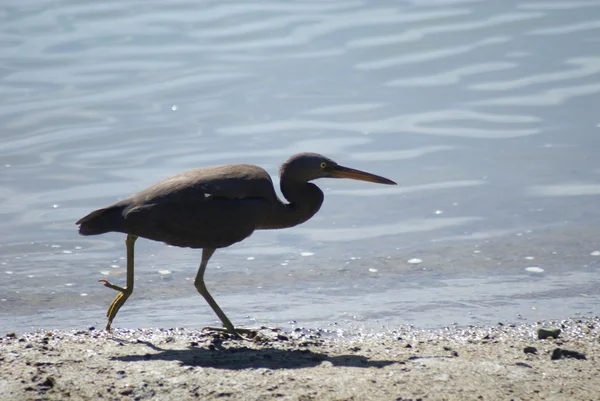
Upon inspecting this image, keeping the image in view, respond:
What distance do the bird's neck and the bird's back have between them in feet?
1.25

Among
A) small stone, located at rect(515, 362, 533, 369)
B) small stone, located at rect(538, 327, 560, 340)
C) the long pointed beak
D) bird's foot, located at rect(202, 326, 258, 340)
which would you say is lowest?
small stone, located at rect(538, 327, 560, 340)

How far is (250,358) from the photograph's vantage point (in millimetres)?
6074

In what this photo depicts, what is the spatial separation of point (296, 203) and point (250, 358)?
4.70 ft

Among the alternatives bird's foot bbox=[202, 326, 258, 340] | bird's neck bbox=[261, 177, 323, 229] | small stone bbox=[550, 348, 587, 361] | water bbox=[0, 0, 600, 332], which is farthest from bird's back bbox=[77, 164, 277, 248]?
small stone bbox=[550, 348, 587, 361]

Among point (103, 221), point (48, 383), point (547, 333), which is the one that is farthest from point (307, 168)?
point (48, 383)

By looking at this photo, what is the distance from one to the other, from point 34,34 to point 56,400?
42.8 feet

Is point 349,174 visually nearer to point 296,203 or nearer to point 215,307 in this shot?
point 296,203

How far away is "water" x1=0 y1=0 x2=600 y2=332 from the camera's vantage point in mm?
8312

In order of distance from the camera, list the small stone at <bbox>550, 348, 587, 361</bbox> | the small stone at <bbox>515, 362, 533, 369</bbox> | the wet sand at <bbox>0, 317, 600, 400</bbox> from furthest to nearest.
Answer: the small stone at <bbox>550, 348, 587, 361</bbox> < the small stone at <bbox>515, 362, 533, 369</bbox> < the wet sand at <bbox>0, 317, 600, 400</bbox>

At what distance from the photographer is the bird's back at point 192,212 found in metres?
6.47

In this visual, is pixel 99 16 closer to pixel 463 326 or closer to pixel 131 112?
pixel 131 112

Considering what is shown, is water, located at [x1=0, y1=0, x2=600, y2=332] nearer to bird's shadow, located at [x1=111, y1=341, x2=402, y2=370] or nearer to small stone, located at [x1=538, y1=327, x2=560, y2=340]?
small stone, located at [x1=538, y1=327, x2=560, y2=340]

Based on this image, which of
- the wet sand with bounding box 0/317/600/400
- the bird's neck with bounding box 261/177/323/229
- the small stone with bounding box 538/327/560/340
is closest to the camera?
the wet sand with bounding box 0/317/600/400

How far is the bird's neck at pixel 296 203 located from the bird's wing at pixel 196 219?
0.43 metres
